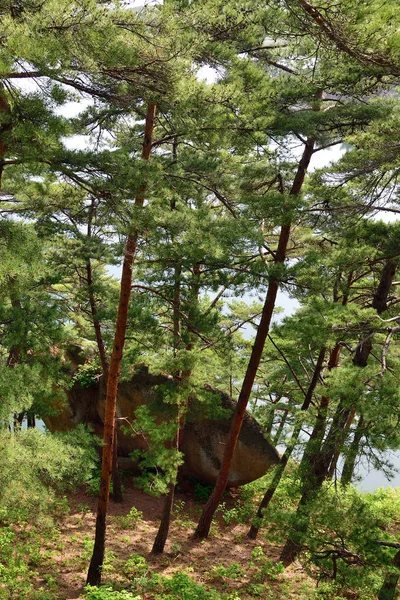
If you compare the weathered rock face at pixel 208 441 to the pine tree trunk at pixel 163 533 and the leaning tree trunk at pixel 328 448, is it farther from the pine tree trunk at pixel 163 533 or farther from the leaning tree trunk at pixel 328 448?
the leaning tree trunk at pixel 328 448

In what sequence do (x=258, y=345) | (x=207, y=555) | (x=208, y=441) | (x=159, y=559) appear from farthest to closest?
→ (x=208, y=441) → (x=207, y=555) → (x=159, y=559) → (x=258, y=345)

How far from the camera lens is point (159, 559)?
10.6 metres

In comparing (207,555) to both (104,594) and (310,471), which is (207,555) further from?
(310,471)

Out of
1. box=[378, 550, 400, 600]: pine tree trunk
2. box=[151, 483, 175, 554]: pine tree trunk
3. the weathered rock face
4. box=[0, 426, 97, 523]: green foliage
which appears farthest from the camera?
the weathered rock face

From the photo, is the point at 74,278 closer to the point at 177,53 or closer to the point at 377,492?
the point at 177,53

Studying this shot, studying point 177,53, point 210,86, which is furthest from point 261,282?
point 177,53

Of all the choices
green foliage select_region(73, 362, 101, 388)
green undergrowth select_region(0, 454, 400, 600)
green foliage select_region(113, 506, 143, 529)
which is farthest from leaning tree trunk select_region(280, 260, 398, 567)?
green foliage select_region(73, 362, 101, 388)

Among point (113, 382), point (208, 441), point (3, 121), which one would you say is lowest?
point (208, 441)

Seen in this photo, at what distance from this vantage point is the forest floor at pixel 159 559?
30.1 feet

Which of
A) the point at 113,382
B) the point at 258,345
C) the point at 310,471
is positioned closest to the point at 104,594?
the point at 113,382

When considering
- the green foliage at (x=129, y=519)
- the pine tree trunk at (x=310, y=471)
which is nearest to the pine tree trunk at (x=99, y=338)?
the green foliage at (x=129, y=519)

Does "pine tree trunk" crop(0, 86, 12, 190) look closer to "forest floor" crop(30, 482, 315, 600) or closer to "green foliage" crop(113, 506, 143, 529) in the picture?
"forest floor" crop(30, 482, 315, 600)

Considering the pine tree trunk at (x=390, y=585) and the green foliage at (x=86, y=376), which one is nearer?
the pine tree trunk at (x=390, y=585)

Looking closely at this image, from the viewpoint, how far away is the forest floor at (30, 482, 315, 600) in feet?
30.1
